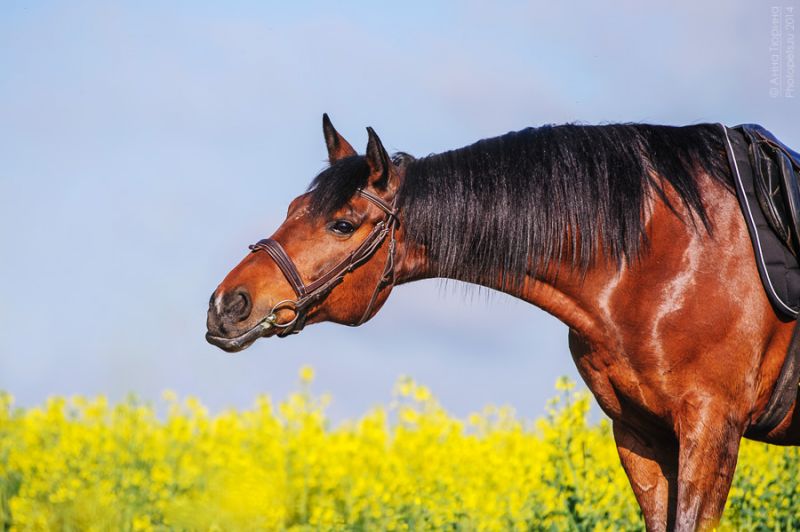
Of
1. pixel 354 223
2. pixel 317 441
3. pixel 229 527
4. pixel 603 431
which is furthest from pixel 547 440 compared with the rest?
pixel 354 223

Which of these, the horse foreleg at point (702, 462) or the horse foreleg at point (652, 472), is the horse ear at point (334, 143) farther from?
the horse foreleg at point (702, 462)

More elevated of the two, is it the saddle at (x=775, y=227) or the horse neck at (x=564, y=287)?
the saddle at (x=775, y=227)

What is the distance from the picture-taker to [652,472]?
491 centimetres

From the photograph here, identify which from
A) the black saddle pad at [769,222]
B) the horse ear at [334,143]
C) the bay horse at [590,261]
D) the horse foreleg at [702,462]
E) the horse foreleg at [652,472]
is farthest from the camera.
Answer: the horse ear at [334,143]

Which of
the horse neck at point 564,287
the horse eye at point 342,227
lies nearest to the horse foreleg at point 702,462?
Answer: the horse neck at point 564,287

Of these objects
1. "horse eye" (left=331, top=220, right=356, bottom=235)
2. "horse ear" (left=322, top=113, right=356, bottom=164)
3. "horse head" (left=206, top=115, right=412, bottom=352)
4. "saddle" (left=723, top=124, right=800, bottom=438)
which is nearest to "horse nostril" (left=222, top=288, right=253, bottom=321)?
"horse head" (left=206, top=115, right=412, bottom=352)

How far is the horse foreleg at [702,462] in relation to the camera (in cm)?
429

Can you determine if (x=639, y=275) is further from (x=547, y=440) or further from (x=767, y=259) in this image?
(x=547, y=440)

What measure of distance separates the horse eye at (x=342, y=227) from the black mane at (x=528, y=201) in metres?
0.07

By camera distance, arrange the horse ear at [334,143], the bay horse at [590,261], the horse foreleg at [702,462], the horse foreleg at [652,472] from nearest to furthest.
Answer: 1. the horse foreleg at [702,462]
2. the bay horse at [590,261]
3. the horse foreleg at [652,472]
4. the horse ear at [334,143]

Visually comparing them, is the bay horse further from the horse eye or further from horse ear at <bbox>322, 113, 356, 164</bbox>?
horse ear at <bbox>322, 113, 356, 164</bbox>

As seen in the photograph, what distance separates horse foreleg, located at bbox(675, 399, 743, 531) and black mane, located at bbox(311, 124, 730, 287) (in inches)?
32.3

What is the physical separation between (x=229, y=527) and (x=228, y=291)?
1.82 meters

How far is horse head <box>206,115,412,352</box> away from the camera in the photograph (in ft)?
14.7
